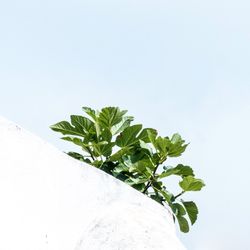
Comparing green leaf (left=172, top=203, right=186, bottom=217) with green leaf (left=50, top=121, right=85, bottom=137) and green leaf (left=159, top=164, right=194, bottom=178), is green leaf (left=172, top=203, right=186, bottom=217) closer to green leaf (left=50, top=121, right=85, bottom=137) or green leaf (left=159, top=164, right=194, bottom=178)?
green leaf (left=159, top=164, right=194, bottom=178)

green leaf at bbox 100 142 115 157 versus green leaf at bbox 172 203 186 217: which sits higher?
green leaf at bbox 100 142 115 157

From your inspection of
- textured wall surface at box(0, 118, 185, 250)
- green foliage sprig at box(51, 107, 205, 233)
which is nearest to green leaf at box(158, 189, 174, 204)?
green foliage sprig at box(51, 107, 205, 233)

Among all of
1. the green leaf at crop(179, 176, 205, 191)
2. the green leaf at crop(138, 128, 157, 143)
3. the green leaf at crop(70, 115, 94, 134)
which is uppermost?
the green leaf at crop(138, 128, 157, 143)

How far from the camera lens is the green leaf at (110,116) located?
14.8 feet

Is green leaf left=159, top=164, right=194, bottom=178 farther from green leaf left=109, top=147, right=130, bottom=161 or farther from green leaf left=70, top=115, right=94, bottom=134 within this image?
green leaf left=70, top=115, right=94, bottom=134

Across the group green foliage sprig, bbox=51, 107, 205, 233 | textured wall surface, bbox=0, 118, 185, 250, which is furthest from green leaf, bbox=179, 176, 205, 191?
textured wall surface, bbox=0, 118, 185, 250

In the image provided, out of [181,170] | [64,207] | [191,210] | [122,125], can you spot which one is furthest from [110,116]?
[64,207]

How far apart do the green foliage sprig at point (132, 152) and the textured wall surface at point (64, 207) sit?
1.25 meters

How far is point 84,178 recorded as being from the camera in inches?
115

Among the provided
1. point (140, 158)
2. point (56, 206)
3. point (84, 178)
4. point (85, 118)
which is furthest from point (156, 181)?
point (56, 206)

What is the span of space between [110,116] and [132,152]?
289mm

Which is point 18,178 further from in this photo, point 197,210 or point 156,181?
point 197,210

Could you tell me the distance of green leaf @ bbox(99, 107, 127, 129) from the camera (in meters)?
4.50

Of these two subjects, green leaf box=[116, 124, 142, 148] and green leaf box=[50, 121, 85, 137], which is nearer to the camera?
green leaf box=[116, 124, 142, 148]
